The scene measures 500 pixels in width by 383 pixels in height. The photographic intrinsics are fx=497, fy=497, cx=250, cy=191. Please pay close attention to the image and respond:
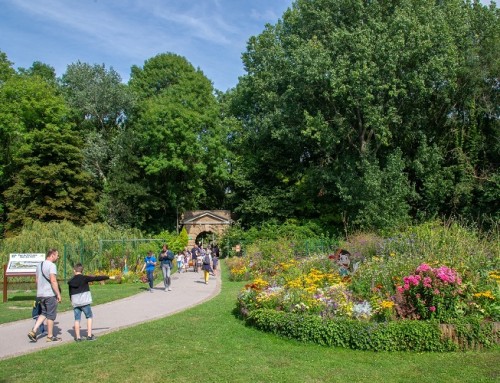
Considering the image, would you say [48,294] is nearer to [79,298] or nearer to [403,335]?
[79,298]

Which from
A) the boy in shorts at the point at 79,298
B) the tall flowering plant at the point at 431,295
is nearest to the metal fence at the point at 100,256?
the boy in shorts at the point at 79,298

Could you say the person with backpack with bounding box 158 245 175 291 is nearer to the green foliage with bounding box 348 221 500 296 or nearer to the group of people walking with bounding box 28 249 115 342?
the green foliage with bounding box 348 221 500 296

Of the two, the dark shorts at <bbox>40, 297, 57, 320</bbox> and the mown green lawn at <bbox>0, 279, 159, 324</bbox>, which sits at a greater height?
the dark shorts at <bbox>40, 297, 57, 320</bbox>

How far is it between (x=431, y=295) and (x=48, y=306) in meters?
7.66

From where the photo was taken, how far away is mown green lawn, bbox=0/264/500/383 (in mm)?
7477

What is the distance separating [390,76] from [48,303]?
26196 mm

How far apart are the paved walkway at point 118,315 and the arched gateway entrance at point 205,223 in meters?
24.6

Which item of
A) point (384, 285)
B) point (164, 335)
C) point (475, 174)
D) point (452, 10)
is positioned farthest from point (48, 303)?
point (452, 10)

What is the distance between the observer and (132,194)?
43281 mm

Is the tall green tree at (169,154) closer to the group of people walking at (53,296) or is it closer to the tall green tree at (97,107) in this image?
the tall green tree at (97,107)

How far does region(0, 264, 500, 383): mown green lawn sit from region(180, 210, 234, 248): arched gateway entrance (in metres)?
35.4

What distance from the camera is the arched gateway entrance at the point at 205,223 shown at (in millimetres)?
45750

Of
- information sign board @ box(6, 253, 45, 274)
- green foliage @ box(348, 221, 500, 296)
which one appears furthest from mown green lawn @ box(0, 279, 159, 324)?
green foliage @ box(348, 221, 500, 296)

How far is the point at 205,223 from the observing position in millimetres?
45844
